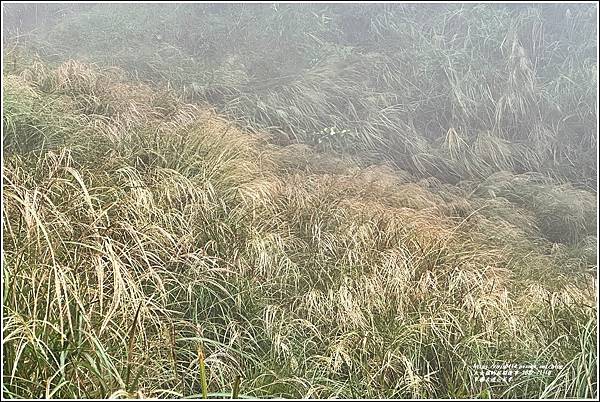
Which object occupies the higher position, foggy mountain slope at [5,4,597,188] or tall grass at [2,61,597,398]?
foggy mountain slope at [5,4,597,188]

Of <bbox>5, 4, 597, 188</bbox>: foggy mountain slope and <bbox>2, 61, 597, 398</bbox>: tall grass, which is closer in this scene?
<bbox>2, 61, 597, 398</bbox>: tall grass

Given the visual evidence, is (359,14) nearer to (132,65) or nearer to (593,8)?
(593,8)

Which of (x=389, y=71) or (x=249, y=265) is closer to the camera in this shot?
(x=249, y=265)

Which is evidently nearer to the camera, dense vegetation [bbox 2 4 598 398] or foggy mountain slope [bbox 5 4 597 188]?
dense vegetation [bbox 2 4 598 398]

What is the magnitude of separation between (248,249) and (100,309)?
41cm

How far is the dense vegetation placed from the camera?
1.11 meters

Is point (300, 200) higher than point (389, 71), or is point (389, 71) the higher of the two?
point (389, 71)

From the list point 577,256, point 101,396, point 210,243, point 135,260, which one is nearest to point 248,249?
point 210,243

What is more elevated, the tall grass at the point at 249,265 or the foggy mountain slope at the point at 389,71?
the foggy mountain slope at the point at 389,71

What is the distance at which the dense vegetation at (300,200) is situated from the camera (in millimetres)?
1108

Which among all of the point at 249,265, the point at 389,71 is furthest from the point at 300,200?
the point at 389,71

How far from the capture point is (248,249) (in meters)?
1.38

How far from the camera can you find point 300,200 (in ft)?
5.07

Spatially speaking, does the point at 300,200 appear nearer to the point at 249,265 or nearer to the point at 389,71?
the point at 249,265
